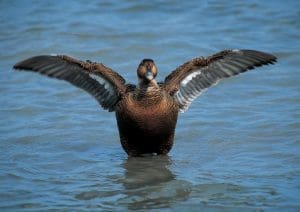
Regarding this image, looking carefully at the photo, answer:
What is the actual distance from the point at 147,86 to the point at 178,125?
1919mm

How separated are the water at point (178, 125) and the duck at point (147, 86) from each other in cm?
38

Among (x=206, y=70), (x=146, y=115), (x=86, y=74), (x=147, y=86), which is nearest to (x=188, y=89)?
(x=206, y=70)

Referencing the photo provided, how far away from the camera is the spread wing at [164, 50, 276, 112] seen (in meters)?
9.67

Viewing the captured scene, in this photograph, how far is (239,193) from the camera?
7938 millimetres

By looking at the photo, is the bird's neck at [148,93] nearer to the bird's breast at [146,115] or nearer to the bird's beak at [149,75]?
the bird's breast at [146,115]

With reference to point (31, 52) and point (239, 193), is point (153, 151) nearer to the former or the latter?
point (239, 193)

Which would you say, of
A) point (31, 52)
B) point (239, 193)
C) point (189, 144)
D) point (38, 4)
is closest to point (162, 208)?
point (239, 193)

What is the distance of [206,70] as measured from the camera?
10062 mm

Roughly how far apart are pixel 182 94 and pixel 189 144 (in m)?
0.69

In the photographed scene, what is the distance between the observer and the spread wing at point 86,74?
9.62 m

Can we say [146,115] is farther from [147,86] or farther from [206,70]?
[206,70]

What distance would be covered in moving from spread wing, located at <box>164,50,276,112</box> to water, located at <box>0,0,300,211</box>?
0.71m

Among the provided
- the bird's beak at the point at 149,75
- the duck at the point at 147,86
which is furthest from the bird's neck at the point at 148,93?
the bird's beak at the point at 149,75

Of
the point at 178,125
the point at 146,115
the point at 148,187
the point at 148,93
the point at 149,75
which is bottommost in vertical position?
the point at 148,187
